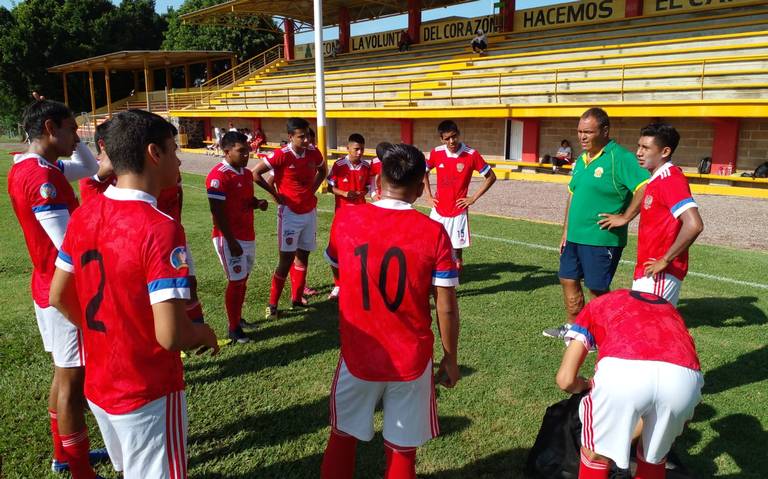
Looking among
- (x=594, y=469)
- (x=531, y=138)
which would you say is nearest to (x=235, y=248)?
(x=594, y=469)

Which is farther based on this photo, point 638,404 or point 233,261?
point 233,261

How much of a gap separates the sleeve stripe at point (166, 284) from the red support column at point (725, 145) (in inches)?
687

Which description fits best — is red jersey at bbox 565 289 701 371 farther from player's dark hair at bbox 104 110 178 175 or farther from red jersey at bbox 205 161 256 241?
red jersey at bbox 205 161 256 241

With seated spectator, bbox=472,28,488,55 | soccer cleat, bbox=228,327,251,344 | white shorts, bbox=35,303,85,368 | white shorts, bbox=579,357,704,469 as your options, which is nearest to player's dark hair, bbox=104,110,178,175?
white shorts, bbox=35,303,85,368

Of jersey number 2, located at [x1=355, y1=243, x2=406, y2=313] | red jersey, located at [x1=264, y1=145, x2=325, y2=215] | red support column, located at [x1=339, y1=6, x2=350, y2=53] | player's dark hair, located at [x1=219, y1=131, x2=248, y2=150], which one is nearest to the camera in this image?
jersey number 2, located at [x1=355, y1=243, x2=406, y2=313]

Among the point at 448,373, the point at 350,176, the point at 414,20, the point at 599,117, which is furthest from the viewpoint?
the point at 414,20

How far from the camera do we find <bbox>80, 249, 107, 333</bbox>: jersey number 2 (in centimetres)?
217

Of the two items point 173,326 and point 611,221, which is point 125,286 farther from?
point 611,221

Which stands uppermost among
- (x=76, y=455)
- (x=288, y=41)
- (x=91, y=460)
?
(x=288, y=41)

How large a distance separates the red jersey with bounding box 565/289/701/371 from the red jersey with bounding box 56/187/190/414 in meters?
1.83

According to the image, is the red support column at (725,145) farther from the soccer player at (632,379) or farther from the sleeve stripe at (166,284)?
the sleeve stripe at (166,284)

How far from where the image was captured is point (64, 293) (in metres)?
2.40

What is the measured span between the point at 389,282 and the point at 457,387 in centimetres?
227

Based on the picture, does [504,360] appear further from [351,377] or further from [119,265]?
[119,265]
